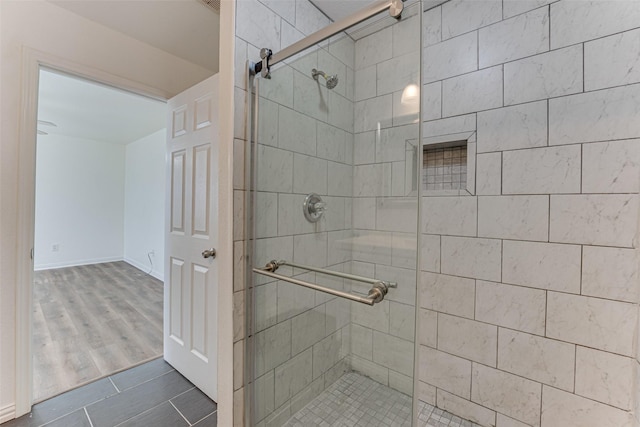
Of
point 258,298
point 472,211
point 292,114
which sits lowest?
point 258,298

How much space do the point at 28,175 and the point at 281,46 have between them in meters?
1.60

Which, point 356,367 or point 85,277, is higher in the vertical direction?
point 356,367

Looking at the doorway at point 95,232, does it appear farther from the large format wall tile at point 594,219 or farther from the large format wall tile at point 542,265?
the large format wall tile at point 594,219

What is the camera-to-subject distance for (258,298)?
1.31 m

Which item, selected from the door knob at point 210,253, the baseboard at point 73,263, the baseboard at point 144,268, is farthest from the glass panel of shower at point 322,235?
the baseboard at point 73,263

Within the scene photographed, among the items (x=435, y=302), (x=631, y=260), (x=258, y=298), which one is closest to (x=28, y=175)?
(x=258, y=298)

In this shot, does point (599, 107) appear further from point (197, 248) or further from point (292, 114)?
point (197, 248)

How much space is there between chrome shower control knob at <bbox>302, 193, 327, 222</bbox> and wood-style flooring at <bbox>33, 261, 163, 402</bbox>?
6.01ft

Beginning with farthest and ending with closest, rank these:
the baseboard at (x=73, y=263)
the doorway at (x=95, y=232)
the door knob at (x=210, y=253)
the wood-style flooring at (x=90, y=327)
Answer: the baseboard at (x=73, y=263)
the doorway at (x=95, y=232)
the wood-style flooring at (x=90, y=327)
the door knob at (x=210, y=253)

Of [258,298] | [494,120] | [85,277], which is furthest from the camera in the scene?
[85,277]

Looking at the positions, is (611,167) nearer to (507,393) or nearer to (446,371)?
(507,393)

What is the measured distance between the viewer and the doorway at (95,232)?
7.14 feet

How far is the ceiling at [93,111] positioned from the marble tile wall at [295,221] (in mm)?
1538

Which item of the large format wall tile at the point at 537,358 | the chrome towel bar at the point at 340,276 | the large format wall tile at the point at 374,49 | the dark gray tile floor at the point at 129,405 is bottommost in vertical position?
the dark gray tile floor at the point at 129,405
